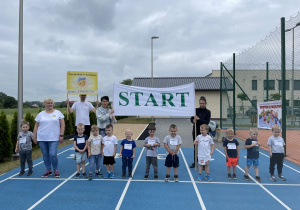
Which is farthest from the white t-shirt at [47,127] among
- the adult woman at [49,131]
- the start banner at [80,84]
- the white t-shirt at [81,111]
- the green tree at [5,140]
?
the green tree at [5,140]

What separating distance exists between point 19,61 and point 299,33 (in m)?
9.46

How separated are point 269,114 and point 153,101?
5.07m

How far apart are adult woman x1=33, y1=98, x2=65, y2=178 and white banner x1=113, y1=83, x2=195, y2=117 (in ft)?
5.30

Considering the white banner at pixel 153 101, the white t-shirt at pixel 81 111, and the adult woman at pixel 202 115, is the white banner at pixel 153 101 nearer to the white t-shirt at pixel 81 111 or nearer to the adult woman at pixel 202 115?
the adult woman at pixel 202 115

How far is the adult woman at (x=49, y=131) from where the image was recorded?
6.18m

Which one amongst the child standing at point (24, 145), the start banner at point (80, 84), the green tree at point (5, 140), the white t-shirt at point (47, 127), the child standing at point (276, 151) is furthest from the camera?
the green tree at point (5, 140)

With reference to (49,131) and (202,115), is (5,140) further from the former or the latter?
(202,115)

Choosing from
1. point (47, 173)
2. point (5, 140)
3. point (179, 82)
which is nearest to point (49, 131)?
point (47, 173)

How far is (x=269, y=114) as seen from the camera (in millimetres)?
9656

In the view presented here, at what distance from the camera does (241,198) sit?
507cm

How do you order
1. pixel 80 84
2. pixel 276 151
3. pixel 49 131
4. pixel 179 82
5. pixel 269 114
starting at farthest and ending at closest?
pixel 179 82, pixel 269 114, pixel 80 84, pixel 276 151, pixel 49 131

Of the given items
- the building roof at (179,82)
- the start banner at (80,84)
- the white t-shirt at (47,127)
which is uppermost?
the building roof at (179,82)

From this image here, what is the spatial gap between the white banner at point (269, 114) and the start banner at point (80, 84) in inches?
247

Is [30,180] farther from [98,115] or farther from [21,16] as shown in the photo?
[21,16]
